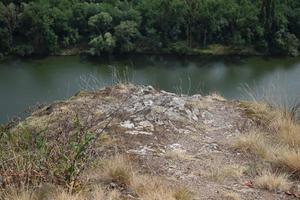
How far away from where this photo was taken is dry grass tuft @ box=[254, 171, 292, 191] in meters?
3.35

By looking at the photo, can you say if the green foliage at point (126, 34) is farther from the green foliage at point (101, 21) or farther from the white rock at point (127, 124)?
the white rock at point (127, 124)

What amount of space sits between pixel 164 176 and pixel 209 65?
22.0 metres

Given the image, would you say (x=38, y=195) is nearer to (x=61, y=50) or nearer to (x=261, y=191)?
(x=261, y=191)

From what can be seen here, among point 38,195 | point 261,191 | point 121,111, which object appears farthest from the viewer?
point 121,111

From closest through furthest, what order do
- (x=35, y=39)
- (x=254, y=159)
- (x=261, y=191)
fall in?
(x=261, y=191)
(x=254, y=159)
(x=35, y=39)

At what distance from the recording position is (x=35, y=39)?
26.9 m

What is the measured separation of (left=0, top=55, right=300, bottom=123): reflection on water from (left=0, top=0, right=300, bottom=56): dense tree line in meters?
0.95

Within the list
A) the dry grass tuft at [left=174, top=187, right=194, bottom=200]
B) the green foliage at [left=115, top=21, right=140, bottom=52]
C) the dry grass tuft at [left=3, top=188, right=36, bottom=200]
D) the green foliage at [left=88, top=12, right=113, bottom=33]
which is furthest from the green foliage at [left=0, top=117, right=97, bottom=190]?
the green foliage at [left=88, top=12, right=113, bottom=33]

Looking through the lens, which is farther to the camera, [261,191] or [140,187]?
[261,191]

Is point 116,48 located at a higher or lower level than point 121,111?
lower

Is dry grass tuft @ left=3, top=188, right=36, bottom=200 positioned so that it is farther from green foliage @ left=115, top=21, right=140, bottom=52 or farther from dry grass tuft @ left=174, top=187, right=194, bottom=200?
green foliage @ left=115, top=21, right=140, bottom=52

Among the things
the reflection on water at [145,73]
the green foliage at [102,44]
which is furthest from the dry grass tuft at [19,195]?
the green foliage at [102,44]

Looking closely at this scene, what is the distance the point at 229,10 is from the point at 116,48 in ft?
21.9

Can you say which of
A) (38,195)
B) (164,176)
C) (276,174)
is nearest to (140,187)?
(164,176)
